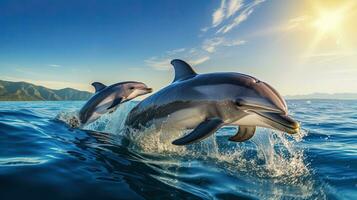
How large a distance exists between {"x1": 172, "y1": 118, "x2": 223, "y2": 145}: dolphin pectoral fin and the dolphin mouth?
923 mm

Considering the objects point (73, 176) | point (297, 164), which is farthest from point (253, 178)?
point (73, 176)

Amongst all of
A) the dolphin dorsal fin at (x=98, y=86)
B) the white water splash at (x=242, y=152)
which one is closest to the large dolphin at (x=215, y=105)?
the white water splash at (x=242, y=152)

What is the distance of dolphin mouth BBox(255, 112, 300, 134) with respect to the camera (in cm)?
620

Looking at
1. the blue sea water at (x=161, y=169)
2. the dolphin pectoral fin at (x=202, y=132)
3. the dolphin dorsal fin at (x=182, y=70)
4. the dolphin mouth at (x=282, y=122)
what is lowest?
the blue sea water at (x=161, y=169)

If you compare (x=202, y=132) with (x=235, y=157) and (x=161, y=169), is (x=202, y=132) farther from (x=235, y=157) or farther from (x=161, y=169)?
(x=235, y=157)

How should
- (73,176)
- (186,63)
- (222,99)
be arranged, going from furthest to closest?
(186,63), (222,99), (73,176)

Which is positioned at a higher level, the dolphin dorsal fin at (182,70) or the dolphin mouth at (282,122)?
the dolphin dorsal fin at (182,70)

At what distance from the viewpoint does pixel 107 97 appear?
46.0 ft

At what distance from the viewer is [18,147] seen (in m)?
8.09

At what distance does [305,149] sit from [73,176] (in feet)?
26.0

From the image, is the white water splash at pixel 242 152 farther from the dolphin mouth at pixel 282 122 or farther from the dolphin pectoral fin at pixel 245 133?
the dolphin mouth at pixel 282 122

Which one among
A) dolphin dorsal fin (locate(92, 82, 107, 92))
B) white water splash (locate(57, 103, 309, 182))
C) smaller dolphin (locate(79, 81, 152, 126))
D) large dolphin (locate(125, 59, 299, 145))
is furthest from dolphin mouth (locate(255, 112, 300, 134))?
dolphin dorsal fin (locate(92, 82, 107, 92))

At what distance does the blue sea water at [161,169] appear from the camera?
5.06 metres

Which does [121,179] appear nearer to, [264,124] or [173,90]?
[264,124]
